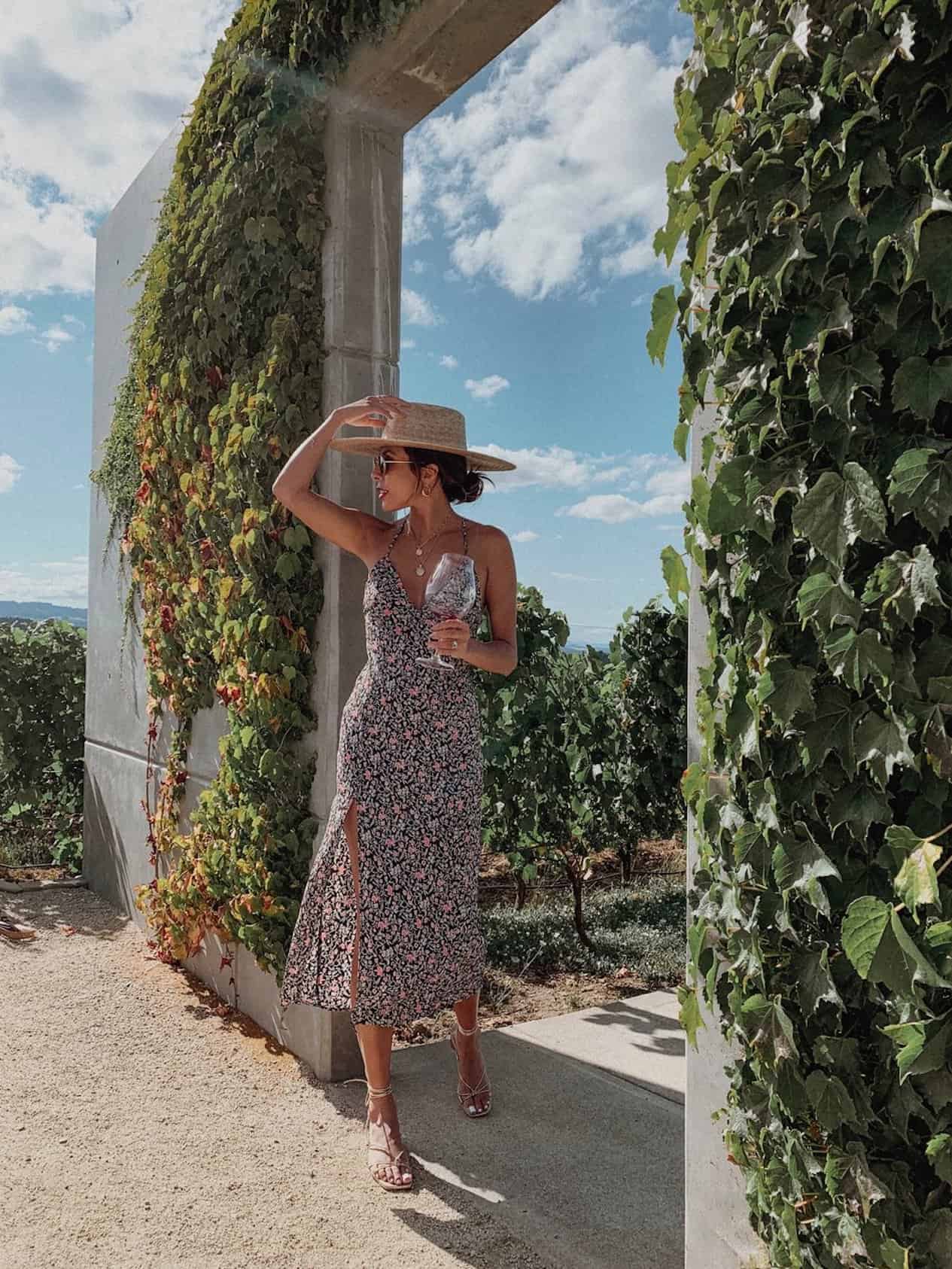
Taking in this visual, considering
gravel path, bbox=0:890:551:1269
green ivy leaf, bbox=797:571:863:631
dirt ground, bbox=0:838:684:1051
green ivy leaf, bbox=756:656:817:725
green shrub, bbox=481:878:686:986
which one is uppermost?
green ivy leaf, bbox=797:571:863:631

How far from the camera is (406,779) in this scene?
105 inches

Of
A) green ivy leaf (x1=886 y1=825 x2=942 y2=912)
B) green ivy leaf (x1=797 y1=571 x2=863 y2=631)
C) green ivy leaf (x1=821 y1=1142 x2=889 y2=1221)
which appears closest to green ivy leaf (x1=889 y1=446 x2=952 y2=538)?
green ivy leaf (x1=797 y1=571 x2=863 y2=631)

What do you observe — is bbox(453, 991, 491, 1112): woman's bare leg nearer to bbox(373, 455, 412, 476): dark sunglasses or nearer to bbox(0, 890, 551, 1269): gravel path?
bbox(0, 890, 551, 1269): gravel path

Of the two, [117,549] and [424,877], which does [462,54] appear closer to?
[424,877]

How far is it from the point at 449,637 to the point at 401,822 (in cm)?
58

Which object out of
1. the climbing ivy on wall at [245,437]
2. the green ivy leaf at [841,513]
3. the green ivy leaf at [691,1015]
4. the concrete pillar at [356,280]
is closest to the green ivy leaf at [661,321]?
the green ivy leaf at [841,513]

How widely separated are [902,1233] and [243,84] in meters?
3.49

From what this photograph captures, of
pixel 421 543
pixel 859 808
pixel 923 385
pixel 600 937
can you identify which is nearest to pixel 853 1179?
pixel 859 808

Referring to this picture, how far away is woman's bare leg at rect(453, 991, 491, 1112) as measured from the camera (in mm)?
2836

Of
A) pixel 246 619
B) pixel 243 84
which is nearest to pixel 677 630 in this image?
pixel 246 619

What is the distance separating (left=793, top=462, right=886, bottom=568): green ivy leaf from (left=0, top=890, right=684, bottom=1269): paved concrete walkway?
1.62 metres

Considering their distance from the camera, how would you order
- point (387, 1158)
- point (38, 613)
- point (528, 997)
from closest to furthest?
1. point (387, 1158)
2. point (528, 997)
3. point (38, 613)

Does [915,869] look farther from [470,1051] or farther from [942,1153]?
[470,1051]

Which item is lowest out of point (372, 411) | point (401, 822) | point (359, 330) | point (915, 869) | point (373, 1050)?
point (373, 1050)
